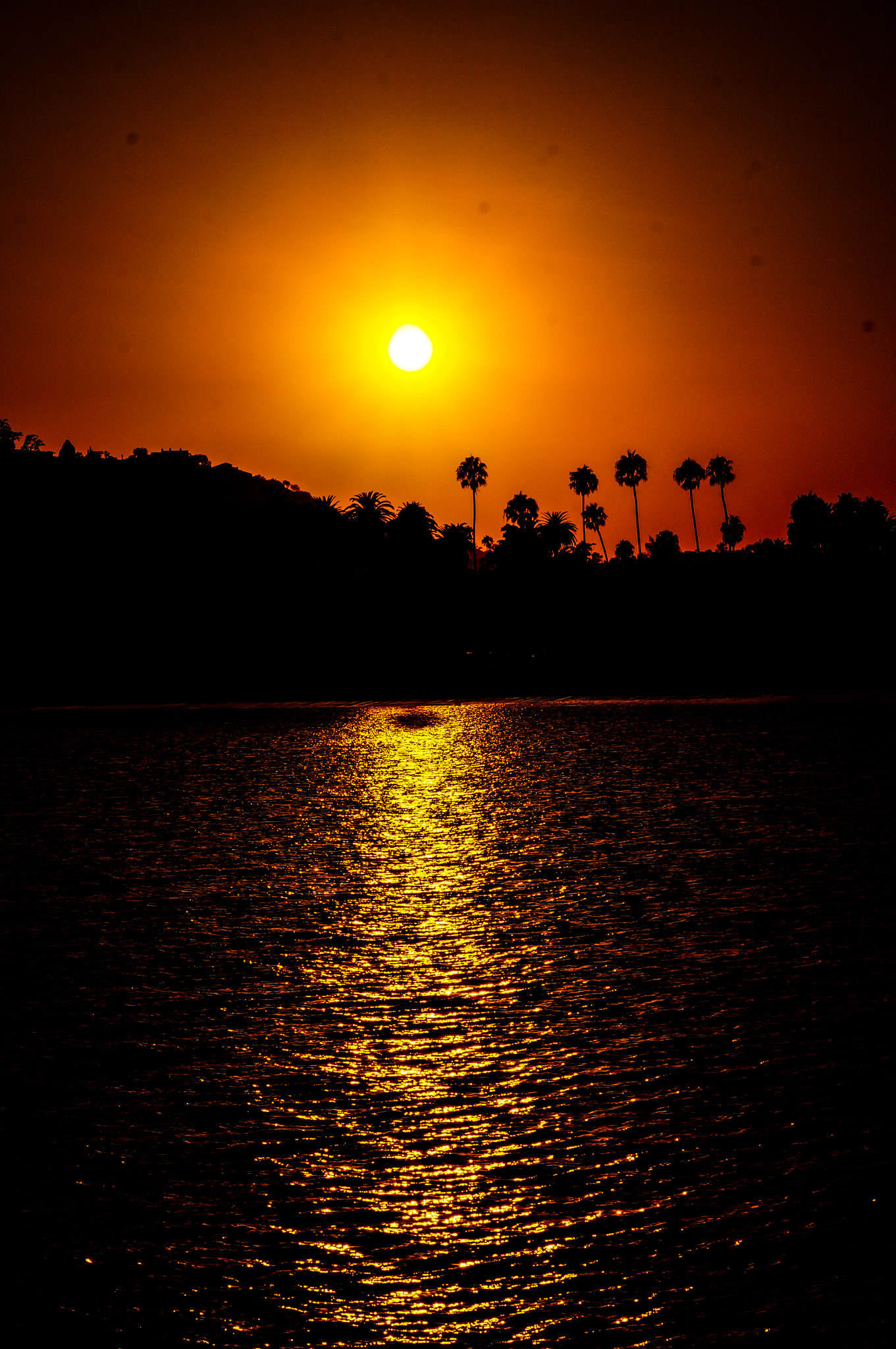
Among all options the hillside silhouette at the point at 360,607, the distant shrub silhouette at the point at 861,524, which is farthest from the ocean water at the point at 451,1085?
the distant shrub silhouette at the point at 861,524

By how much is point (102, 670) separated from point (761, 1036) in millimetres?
61588

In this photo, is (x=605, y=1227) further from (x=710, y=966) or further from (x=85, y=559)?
(x=85, y=559)

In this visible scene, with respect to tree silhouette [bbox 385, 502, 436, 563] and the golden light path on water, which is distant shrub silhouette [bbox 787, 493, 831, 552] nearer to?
tree silhouette [bbox 385, 502, 436, 563]

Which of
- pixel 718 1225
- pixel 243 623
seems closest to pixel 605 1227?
pixel 718 1225

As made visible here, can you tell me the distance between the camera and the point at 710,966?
936 cm

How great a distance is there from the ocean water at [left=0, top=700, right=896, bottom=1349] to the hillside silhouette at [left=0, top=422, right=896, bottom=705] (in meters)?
41.7

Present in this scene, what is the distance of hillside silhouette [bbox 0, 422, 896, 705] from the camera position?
6387 centimetres

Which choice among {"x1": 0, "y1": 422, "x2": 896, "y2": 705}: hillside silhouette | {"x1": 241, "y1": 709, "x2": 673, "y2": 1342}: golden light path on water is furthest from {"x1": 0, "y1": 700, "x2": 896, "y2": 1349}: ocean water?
{"x1": 0, "y1": 422, "x2": 896, "y2": 705}: hillside silhouette

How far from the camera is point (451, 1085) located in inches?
272

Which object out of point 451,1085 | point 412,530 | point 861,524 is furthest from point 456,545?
point 451,1085

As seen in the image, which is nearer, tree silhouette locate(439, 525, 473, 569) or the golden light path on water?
the golden light path on water

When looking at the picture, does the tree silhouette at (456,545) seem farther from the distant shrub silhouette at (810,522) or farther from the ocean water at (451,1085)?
the ocean water at (451,1085)

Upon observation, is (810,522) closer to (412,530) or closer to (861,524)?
(861,524)

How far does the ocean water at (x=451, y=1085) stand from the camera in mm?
4691
